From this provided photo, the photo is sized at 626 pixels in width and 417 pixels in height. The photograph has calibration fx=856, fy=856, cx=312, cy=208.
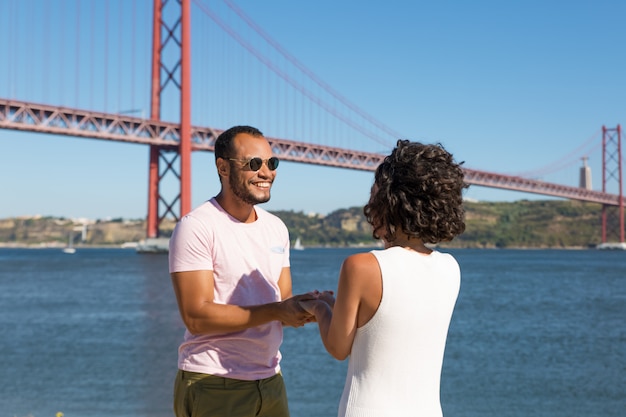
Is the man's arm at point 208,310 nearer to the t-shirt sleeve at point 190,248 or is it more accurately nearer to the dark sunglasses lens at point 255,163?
the t-shirt sleeve at point 190,248

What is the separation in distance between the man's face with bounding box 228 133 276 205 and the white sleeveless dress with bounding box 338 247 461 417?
0.45 metres

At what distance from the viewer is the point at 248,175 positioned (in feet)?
6.26

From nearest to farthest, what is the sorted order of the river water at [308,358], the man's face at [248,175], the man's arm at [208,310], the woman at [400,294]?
the woman at [400,294]
the man's arm at [208,310]
the man's face at [248,175]
the river water at [308,358]

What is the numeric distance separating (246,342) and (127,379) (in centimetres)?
1001

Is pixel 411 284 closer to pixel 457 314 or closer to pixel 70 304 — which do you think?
pixel 457 314

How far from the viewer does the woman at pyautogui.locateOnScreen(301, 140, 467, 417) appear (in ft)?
4.99

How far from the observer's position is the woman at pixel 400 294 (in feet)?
4.99

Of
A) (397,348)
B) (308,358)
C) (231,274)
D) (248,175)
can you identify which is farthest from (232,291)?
(308,358)

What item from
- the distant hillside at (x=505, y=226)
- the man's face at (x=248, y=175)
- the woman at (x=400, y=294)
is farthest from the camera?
the distant hillside at (x=505, y=226)

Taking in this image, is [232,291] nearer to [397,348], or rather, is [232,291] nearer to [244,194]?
[244,194]

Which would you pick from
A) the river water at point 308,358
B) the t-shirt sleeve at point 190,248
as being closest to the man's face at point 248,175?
the t-shirt sleeve at point 190,248

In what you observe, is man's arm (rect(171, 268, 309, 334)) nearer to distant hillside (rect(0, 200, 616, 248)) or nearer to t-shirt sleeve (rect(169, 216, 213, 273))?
t-shirt sleeve (rect(169, 216, 213, 273))

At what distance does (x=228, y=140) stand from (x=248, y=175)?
0.09m

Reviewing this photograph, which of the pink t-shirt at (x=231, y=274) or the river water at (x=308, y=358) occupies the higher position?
the pink t-shirt at (x=231, y=274)
